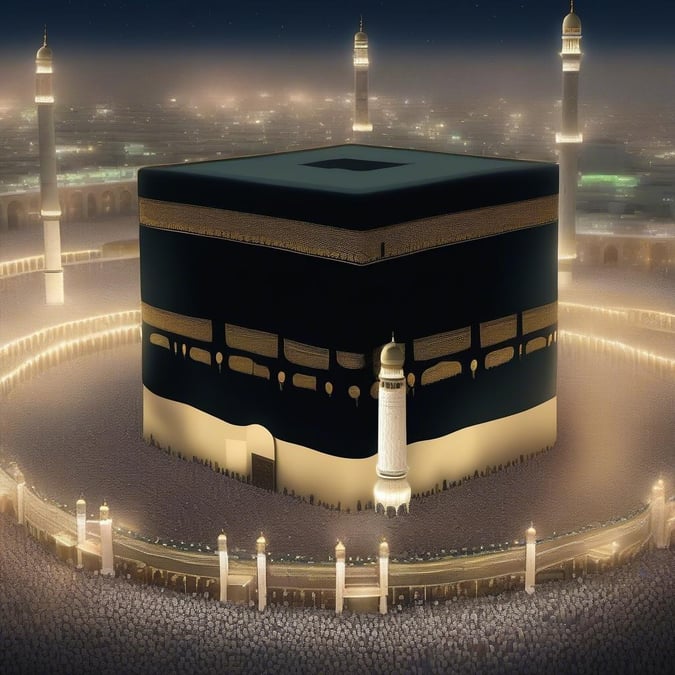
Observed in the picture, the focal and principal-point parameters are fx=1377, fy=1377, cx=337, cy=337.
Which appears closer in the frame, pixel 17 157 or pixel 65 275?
pixel 65 275

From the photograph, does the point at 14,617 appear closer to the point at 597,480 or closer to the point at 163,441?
the point at 163,441

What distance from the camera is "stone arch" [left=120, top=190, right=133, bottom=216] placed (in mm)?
58062

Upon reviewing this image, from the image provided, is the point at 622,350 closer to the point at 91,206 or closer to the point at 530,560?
the point at 530,560

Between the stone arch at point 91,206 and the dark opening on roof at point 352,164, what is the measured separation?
32.1m

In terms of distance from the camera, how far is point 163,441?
83.1ft

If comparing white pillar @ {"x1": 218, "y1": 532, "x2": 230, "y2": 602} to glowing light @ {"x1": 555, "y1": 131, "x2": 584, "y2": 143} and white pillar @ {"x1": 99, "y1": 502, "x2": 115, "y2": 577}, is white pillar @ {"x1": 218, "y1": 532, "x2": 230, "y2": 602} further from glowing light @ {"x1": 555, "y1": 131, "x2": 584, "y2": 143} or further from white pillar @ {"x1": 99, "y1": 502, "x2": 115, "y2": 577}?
glowing light @ {"x1": 555, "y1": 131, "x2": 584, "y2": 143}

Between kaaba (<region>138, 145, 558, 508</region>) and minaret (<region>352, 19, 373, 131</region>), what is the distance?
12.7 m

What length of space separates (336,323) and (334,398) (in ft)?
4.03

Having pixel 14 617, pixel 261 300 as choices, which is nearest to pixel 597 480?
pixel 261 300

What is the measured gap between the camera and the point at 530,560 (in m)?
19.5

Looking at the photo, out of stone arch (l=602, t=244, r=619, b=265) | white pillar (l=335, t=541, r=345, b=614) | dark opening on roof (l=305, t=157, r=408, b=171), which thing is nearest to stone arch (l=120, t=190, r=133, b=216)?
stone arch (l=602, t=244, r=619, b=265)

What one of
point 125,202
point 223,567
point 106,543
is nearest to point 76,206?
point 125,202

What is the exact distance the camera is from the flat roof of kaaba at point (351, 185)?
71.5 ft

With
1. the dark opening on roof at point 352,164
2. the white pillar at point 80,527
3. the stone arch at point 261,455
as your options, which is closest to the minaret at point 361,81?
the dark opening on roof at point 352,164
